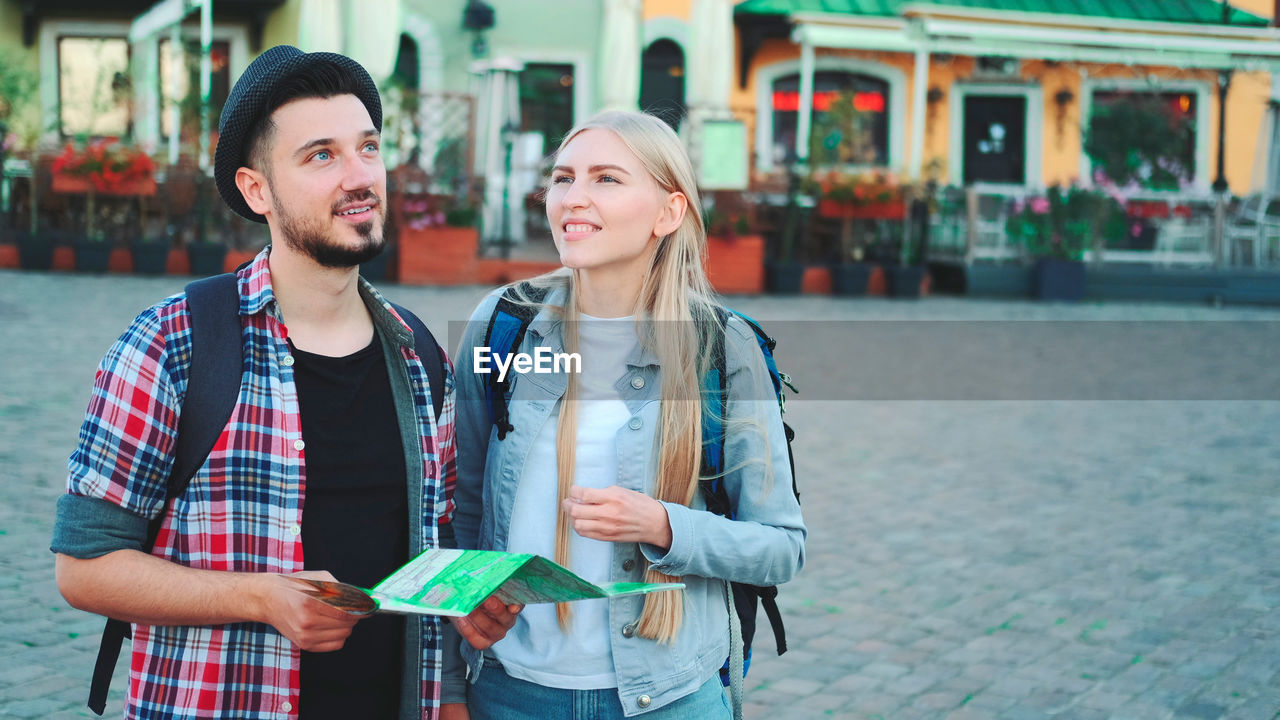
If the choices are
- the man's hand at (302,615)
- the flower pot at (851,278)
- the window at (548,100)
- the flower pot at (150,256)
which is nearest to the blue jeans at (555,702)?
the man's hand at (302,615)

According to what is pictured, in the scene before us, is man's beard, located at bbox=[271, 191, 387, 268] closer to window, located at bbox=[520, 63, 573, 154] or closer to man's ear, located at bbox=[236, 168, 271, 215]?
man's ear, located at bbox=[236, 168, 271, 215]

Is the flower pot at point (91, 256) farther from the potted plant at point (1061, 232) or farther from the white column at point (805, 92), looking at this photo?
the potted plant at point (1061, 232)

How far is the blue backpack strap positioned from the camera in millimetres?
2182

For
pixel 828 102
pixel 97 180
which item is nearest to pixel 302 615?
pixel 97 180

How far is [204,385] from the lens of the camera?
72.2 inches

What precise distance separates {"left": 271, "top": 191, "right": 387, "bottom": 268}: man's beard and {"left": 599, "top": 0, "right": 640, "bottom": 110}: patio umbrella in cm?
1560

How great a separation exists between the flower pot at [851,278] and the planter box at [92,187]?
27.1ft

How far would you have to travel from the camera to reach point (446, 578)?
175cm

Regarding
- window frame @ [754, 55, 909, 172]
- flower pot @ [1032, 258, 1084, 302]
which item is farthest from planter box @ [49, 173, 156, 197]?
flower pot @ [1032, 258, 1084, 302]

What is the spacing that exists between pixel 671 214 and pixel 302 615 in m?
0.92

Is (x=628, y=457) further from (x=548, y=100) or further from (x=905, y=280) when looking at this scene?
(x=548, y=100)

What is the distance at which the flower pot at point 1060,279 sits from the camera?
55.1ft

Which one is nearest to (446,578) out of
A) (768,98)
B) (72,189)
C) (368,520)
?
(368,520)

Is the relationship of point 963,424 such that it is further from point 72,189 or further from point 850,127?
point 72,189
